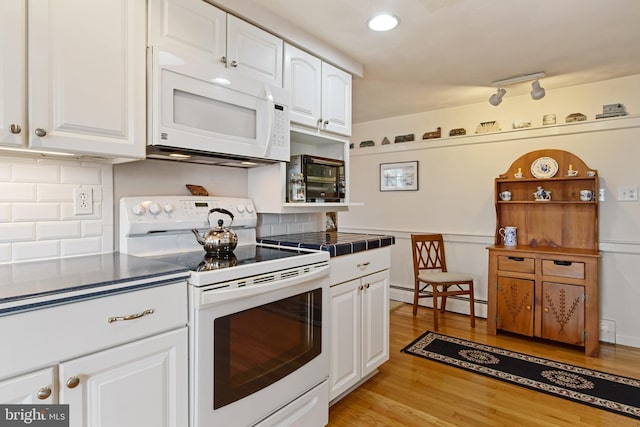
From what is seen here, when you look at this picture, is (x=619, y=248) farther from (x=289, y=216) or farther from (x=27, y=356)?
(x=27, y=356)

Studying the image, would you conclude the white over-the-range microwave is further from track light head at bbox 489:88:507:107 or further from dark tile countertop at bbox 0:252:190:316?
track light head at bbox 489:88:507:107

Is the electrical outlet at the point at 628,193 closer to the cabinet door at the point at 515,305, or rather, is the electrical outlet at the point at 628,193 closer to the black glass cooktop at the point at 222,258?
the cabinet door at the point at 515,305

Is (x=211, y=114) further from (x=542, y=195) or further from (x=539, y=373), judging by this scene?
(x=542, y=195)

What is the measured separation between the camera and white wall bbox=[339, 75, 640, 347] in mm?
2947

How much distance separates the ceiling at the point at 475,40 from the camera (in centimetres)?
190

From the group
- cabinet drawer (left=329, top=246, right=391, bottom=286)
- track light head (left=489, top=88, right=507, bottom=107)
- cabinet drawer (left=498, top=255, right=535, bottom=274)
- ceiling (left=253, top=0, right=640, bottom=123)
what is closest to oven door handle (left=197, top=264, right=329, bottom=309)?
cabinet drawer (left=329, top=246, right=391, bottom=286)

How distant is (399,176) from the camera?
4.25 metres

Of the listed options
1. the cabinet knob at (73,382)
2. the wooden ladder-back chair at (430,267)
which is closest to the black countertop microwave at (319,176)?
the cabinet knob at (73,382)

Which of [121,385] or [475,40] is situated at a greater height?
[475,40]

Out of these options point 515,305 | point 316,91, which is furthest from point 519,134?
point 316,91

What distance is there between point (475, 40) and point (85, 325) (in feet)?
8.38

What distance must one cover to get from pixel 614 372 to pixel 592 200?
4.33ft

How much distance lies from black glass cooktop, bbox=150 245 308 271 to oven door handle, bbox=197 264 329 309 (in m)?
0.11

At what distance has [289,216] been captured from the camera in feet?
8.19
